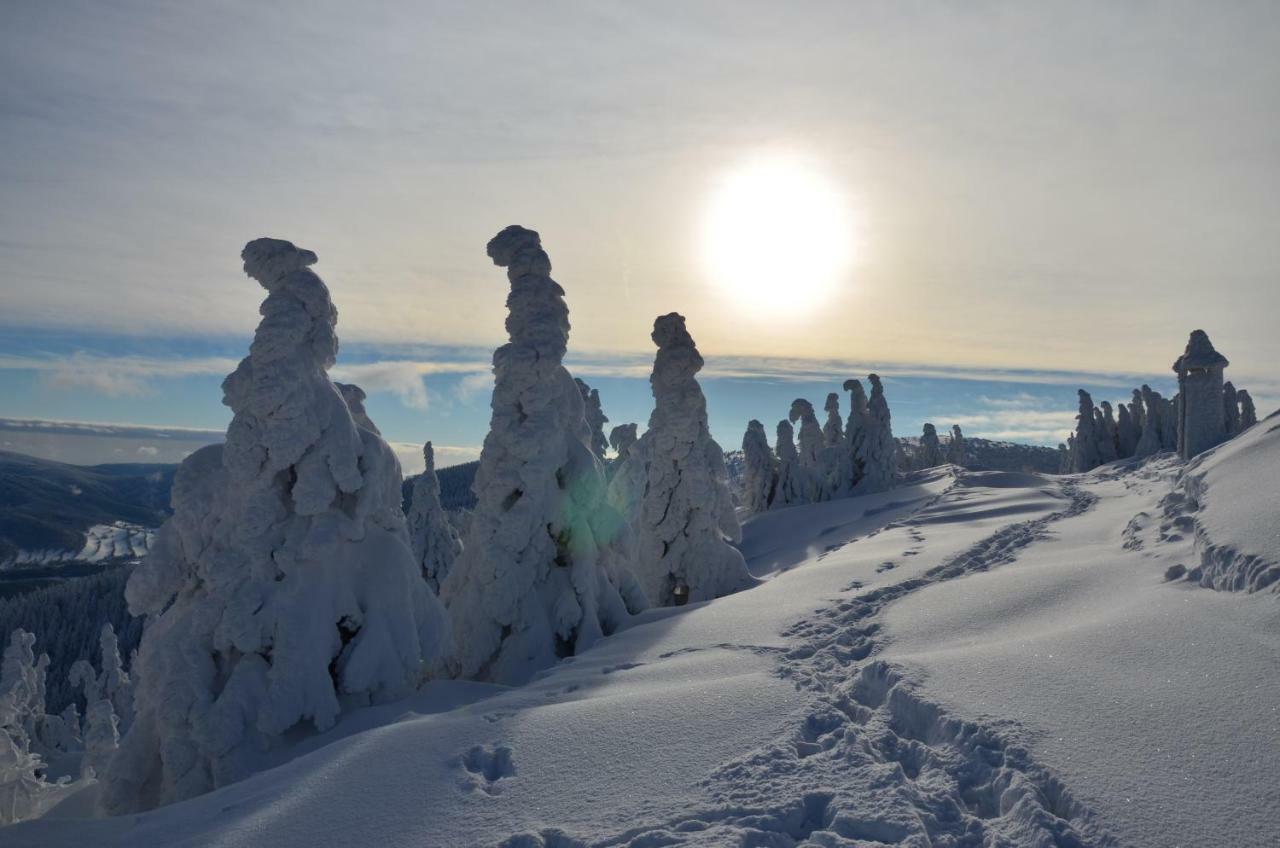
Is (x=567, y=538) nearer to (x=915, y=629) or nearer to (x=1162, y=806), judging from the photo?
(x=915, y=629)

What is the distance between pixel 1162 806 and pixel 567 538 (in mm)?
13687

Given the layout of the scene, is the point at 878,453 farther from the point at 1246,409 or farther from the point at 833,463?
the point at 1246,409

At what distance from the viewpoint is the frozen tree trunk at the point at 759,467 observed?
48.3 m

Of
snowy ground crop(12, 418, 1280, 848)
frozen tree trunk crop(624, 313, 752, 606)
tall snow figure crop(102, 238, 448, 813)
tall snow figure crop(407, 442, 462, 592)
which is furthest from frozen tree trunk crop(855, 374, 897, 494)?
tall snow figure crop(102, 238, 448, 813)

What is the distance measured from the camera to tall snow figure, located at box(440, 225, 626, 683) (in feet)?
51.8

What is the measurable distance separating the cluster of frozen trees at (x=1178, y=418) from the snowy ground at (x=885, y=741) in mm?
18977

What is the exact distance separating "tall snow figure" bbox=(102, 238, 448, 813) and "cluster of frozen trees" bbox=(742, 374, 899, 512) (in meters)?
37.7

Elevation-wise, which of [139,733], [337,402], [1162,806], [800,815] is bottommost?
[139,733]

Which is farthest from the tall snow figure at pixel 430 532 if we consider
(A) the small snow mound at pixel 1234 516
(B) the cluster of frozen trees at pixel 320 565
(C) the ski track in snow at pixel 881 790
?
(C) the ski track in snow at pixel 881 790

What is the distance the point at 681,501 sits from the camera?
24.4m

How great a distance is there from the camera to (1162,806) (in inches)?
168

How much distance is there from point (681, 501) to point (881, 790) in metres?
19.2

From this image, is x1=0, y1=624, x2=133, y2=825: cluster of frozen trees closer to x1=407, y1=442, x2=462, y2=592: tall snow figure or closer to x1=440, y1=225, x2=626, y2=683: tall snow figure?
x1=440, y1=225, x2=626, y2=683: tall snow figure

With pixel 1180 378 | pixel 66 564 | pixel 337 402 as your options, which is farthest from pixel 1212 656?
pixel 66 564
